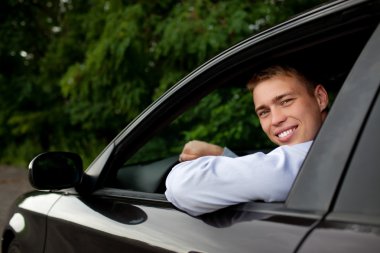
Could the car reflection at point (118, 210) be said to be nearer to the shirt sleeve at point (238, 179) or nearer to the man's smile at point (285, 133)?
the shirt sleeve at point (238, 179)

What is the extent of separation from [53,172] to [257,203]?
1.14m

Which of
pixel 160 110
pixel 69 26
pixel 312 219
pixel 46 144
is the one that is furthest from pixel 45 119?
pixel 312 219

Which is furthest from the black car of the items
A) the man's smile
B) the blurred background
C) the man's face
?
the blurred background

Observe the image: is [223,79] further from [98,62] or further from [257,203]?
[98,62]

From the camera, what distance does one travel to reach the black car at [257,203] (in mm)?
1270

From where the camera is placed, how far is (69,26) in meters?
11.3

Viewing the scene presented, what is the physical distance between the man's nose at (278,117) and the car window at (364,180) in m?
0.54

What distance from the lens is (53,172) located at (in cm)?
238

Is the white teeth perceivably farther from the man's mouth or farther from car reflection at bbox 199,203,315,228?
car reflection at bbox 199,203,315,228

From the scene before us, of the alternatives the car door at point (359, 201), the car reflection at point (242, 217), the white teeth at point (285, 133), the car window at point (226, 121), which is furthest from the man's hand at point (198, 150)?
the car window at point (226, 121)

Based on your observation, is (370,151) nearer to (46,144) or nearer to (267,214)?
(267,214)

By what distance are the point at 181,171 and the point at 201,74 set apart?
380 mm

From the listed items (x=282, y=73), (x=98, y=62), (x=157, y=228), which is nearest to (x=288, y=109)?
(x=282, y=73)

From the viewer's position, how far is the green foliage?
266 inches
